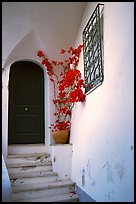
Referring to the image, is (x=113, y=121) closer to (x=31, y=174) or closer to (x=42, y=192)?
(x=42, y=192)

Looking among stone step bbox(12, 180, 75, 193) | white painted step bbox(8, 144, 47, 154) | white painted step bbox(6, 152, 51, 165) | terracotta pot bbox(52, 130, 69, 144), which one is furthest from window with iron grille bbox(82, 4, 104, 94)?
white painted step bbox(8, 144, 47, 154)

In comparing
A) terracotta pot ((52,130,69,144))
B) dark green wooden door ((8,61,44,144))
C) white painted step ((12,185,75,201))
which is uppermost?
dark green wooden door ((8,61,44,144))

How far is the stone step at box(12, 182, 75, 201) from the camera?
9.62 ft

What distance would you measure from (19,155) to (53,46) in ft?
6.51

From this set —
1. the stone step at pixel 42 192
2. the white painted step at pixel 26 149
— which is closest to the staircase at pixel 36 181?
the stone step at pixel 42 192

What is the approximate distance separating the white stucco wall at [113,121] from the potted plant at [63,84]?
22.8 inches

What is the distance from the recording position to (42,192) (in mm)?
3043

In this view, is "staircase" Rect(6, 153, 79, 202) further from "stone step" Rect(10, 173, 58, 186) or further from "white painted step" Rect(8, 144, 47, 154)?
"white painted step" Rect(8, 144, 47, 154)

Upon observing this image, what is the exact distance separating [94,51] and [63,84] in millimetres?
937

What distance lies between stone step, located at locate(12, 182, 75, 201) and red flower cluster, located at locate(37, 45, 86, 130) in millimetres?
1006

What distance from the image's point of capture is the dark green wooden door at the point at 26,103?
4496 mm

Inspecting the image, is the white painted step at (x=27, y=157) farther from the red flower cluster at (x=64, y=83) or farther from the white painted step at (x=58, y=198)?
the white painted step at (x=58, y=198)

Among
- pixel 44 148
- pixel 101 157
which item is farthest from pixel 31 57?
pixel 101 157

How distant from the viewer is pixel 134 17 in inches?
69.4
